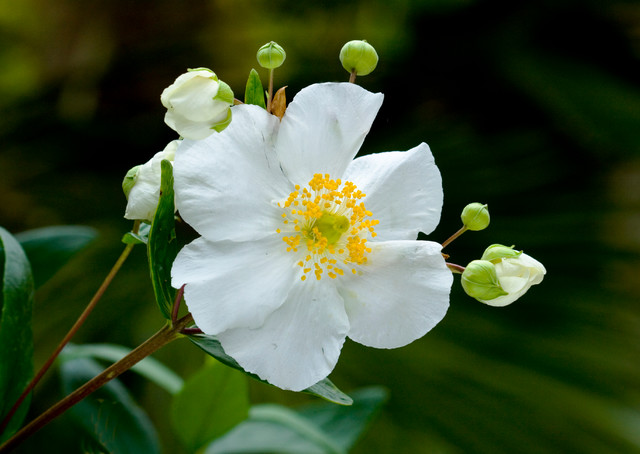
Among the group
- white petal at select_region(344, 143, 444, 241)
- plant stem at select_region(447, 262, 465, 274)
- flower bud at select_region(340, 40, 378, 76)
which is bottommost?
plant stem at select_region(447, 262, 465, 274)

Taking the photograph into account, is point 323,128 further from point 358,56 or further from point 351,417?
point 351,417

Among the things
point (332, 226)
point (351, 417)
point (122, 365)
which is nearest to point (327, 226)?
point (332, 226)

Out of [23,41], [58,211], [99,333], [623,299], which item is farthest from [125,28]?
[623,299]

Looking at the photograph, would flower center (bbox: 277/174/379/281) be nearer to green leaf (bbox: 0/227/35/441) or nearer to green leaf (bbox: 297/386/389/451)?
green leaf (bbox: 0/227/35/441)

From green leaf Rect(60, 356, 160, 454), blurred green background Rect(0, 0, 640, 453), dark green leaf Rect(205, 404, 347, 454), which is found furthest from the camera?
blurred green background Rect(0, 0, 640, 453)

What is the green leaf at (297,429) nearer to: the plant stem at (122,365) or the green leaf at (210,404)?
the green leaf at (210,404)

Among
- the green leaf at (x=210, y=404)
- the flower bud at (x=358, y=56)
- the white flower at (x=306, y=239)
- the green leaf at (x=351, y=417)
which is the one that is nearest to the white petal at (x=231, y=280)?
the white flower at (x=306, y=239)

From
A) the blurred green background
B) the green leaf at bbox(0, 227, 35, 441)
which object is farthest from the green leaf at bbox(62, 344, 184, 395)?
the blurred green background
